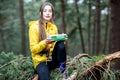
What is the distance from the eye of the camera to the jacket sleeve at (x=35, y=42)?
537 centimetres

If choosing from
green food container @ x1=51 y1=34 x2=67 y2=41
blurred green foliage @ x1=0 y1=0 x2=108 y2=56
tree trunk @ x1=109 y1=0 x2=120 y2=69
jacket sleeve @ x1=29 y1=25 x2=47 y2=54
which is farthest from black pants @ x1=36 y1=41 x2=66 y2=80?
blurred green foliage @ x1=0 y1=0 x2=108 y2=56

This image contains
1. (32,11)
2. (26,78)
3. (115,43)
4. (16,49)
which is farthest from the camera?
(16,49)

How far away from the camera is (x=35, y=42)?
549 cm

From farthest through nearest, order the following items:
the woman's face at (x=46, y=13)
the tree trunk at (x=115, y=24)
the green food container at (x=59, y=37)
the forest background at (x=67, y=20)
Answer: the forest background at (x=67, y=20)
the tree trunk at (x=115, y=24)
the woman's face at (x=46, y=13)
the green food container at (x=59, y=37)

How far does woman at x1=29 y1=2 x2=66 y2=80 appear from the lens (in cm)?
550

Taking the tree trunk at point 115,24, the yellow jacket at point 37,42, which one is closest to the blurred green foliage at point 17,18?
the tree trunk at point 115,24

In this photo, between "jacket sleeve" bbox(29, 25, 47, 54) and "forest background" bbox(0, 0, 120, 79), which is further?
"forest background" bbox(0, 0, 120, 79)

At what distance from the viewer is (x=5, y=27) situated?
25.2 meters

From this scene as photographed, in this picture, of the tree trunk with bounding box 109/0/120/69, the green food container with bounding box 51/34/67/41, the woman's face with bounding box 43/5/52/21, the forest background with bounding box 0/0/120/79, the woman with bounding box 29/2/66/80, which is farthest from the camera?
the forest background with bounding box 0/0/120/79

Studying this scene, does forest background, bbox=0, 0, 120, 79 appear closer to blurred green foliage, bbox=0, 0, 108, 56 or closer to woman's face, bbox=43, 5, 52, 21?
blurred green foliage, bbox=0, 0, 108, 56

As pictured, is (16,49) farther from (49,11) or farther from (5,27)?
(49,11)

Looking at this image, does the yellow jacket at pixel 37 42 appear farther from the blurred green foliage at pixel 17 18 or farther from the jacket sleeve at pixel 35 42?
the blurred green foliage at pixel 17 18

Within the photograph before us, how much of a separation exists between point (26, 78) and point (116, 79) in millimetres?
1602

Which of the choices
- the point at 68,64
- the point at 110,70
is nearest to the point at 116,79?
the point at 110,70
